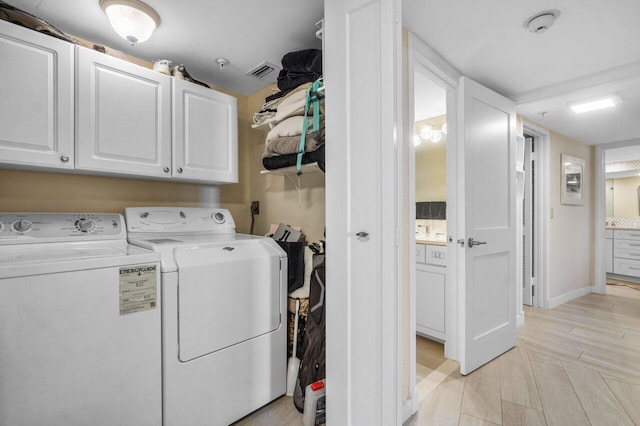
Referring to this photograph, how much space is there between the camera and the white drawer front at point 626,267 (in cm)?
497

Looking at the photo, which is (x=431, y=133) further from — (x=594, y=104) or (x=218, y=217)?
(x=218, y=217)

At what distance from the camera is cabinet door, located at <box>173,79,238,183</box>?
6.67 ft

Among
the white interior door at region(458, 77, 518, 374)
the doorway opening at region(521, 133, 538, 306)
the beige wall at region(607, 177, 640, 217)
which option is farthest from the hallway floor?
the beige wall at region(607, 177, 640, 217)

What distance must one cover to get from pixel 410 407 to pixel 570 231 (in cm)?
365

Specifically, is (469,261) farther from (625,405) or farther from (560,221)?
(560,221)

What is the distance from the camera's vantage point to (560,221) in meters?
3.74

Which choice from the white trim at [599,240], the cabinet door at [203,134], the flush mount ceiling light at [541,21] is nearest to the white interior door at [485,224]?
the flush mount ceiling light at [541,21]

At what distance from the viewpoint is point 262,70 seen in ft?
7.56

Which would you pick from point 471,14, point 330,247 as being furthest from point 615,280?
point 330,247

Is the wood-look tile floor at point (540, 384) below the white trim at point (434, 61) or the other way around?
below

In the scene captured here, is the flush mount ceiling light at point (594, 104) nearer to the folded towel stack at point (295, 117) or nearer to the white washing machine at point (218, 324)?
the folded towel stack at point (295, 117)

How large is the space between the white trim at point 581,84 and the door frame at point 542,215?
104 cm

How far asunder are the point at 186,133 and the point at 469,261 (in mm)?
2184

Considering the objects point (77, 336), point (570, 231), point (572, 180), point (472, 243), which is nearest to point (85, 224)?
point (77, 336)
